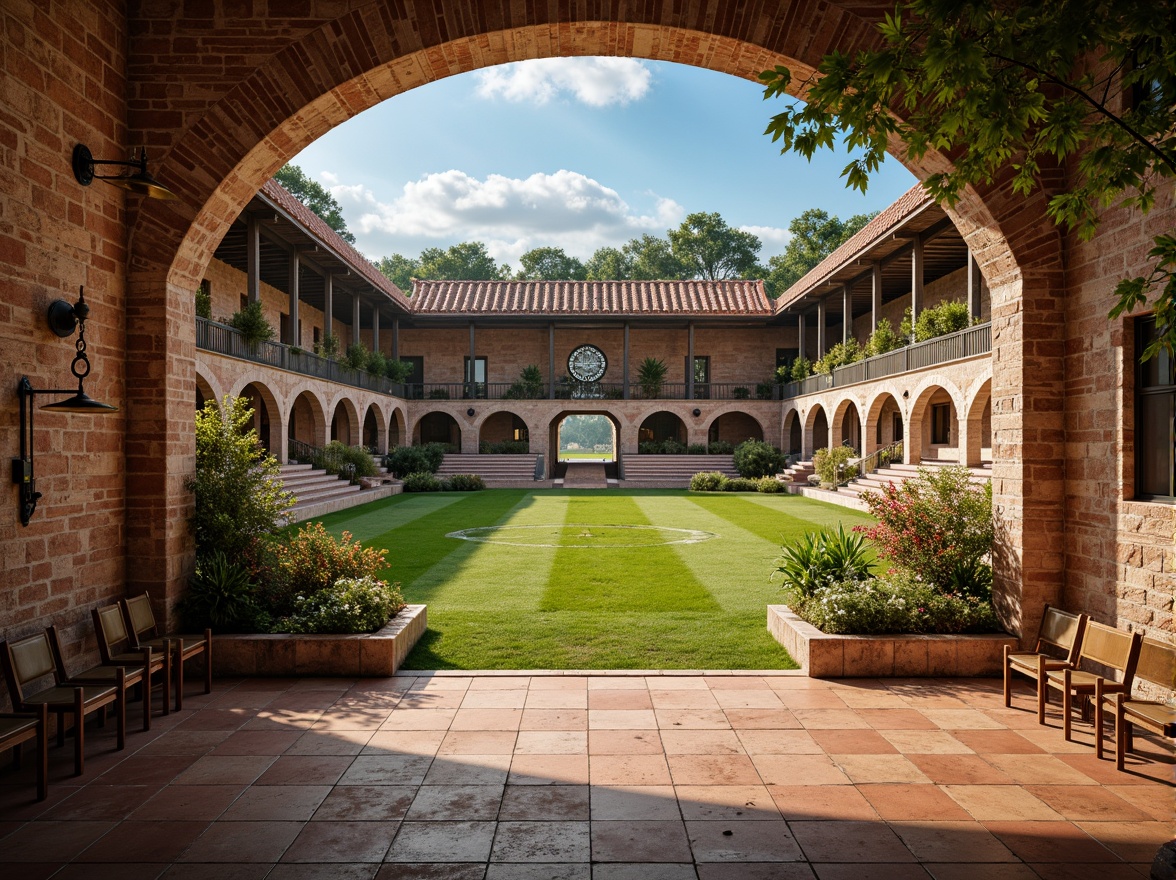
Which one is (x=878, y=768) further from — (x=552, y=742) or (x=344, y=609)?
(x=344, y=609)

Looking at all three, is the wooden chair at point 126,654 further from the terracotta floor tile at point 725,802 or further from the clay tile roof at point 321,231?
the clay tile roof at point 321,231

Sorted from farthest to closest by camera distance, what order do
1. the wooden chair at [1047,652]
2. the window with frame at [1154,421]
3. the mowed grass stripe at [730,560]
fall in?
1. the mowed grass stripe at [730,560]
2. the window with frame at [1154,421]
3. the wooden chair at [1047,652]

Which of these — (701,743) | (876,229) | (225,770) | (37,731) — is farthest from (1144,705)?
(876,229)

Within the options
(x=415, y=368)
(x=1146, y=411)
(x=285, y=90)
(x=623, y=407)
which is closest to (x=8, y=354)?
(x=285, y=90)

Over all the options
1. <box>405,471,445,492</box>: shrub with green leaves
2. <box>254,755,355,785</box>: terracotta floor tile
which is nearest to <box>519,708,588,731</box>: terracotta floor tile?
<box>254,755,355,785</box>: terracotta floor tile

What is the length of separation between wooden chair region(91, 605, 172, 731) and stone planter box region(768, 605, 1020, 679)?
4.58 meters

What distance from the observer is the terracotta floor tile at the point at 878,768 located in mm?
3895

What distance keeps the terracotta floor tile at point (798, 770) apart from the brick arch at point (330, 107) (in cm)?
265

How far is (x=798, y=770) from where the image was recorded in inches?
157

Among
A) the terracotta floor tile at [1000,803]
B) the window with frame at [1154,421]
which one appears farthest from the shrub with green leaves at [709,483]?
the terracotta floor tile at [1000,803]

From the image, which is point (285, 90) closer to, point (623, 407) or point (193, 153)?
point (193, 153)

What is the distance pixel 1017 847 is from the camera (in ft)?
10.6

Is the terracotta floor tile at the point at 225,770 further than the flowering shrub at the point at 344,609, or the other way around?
the flowering shrub at the point at 344,609

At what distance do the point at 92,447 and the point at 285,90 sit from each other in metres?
3.02
